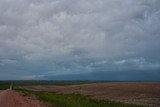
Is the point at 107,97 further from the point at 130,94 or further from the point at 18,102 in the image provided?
the point at 18,102

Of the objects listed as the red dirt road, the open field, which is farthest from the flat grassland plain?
the red dirt road

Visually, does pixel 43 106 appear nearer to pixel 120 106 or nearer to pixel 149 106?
pixel 120 106

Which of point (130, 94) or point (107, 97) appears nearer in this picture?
point (107, 97)

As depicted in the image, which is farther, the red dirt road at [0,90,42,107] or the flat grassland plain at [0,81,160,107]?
the flat grassland plain at [0,81,160,107]

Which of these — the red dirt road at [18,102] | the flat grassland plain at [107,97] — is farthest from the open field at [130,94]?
the red dirt road at [18,102]

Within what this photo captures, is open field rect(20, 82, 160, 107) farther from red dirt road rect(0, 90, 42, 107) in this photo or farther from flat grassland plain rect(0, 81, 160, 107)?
red dirt road rect(0, 90, 42, 107)

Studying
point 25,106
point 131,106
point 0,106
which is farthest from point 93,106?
point 0,106

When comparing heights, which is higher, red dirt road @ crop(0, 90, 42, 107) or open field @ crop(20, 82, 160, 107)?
open field @ crop(20, 82, 160, 107)

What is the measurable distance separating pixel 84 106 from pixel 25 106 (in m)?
5.08

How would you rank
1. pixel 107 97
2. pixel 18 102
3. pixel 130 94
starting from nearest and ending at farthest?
pixel 18 102 → pixel 107 97 → pixel 130 94

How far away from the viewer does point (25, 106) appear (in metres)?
33.5

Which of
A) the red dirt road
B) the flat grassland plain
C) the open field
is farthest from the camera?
the open field

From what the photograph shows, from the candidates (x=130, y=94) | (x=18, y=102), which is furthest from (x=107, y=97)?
(x=18, y=102)

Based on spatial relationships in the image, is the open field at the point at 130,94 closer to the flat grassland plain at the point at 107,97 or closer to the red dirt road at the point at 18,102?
the flat grassland plain at the point at 107,97
